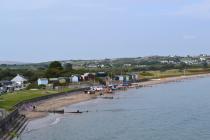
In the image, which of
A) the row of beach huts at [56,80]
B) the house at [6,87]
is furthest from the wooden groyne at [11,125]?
the row of beach huts at [56,80]

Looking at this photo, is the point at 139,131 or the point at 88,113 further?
the point at 88,113

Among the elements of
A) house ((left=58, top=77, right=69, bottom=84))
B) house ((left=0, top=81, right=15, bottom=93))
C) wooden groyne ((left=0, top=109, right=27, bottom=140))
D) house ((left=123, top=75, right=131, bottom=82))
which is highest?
house ((left=58, top=77, right=69, bottom=84))

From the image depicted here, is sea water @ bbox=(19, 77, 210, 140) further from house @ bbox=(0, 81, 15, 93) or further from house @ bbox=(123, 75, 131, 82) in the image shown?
house @ bbox=(123, 75, 131, 82)

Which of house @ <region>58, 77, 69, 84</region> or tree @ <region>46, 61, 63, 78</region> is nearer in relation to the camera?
house @ <region>58, 77, 69, 84</region>

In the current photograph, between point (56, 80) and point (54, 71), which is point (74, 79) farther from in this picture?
point (56, 80)

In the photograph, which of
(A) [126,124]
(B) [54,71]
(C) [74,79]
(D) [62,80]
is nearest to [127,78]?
(B) [54,71]

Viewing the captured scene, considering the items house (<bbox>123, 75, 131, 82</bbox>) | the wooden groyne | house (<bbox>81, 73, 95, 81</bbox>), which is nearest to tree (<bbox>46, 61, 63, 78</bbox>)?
house (<bbox>81, 73, 95, 81</bbox>)

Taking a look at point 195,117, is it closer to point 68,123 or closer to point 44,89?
point 68,123

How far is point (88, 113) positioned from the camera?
182 ft

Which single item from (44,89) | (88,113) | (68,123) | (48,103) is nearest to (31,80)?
(44,89)

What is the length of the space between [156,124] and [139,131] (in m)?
4.44

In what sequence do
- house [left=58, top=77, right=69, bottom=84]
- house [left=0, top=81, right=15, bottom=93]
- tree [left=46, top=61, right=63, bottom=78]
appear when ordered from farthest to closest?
tree [left=46, top=61, right=63, bottom=78]
house [left=58, top=77, right=69, bottom=84]
house [left=0, top=81, right=15, bottom=93]

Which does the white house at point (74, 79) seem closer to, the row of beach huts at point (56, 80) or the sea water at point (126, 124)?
the row of beach huts at point (56, 80)

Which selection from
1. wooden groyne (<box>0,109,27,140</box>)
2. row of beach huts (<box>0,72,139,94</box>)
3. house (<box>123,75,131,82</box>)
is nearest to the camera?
wooden groyne (<box>0,109,27,140</box>)
